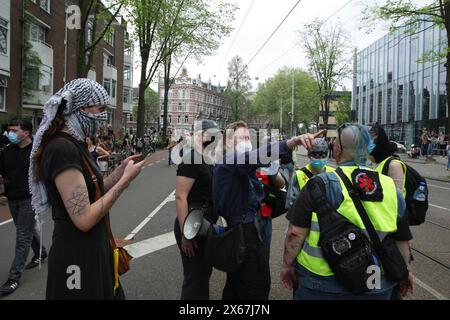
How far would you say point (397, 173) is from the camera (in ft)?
12.3

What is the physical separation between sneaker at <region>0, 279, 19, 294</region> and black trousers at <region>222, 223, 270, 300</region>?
282 centimetres

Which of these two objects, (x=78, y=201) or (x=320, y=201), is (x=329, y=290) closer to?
(x=320, y=201)

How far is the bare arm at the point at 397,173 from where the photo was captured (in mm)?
3746

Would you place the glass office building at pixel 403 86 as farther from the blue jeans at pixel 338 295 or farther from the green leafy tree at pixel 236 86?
the blue jeans at pixel 338 295

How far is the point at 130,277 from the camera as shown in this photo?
15.5 feet

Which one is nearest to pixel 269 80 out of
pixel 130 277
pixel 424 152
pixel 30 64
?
pixel 424 152

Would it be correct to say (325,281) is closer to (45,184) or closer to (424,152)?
(45,184)

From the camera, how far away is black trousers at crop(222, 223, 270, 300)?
9.14ft

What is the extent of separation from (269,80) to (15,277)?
268 ft

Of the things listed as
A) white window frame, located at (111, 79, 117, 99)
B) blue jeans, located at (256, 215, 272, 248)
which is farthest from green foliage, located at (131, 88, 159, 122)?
blue jeans, located at (256, 215, 272, 248)

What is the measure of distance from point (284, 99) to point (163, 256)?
7264cm

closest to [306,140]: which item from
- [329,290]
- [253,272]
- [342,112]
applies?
[329,290]

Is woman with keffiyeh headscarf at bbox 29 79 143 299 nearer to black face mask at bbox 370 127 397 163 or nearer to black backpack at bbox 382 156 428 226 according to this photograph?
black face mask at bbox 370 127 397 163

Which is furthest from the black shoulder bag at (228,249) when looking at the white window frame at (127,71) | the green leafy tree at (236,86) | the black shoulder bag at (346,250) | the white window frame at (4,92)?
the green leafy tree at (236,86)
